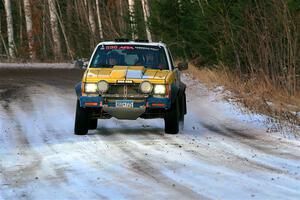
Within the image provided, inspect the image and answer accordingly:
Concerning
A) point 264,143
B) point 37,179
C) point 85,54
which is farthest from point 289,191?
point 85,54

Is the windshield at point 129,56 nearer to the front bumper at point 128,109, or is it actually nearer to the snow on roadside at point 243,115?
the front bumper at point 128,109

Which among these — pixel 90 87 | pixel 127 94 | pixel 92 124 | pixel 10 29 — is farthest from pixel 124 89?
pixel 10 29

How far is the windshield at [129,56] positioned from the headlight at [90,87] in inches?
35.9

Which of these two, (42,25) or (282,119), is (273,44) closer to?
(282,119)

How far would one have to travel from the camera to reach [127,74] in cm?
1078

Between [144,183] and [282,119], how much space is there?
6.15 metres

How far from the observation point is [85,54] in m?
43.6

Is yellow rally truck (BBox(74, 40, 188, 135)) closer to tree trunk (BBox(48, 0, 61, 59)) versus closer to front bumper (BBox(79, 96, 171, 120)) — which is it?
front bumper (BBox(79, 96, 171, 120))

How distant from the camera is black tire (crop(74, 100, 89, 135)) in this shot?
10.9 metres

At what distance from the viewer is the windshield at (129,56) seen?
11.7 m

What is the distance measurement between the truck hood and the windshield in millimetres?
485

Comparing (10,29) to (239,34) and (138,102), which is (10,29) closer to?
(239,34)

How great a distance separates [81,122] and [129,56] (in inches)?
67.0

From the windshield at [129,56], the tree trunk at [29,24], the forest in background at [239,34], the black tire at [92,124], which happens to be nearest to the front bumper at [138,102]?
the windshield at [129,56]
